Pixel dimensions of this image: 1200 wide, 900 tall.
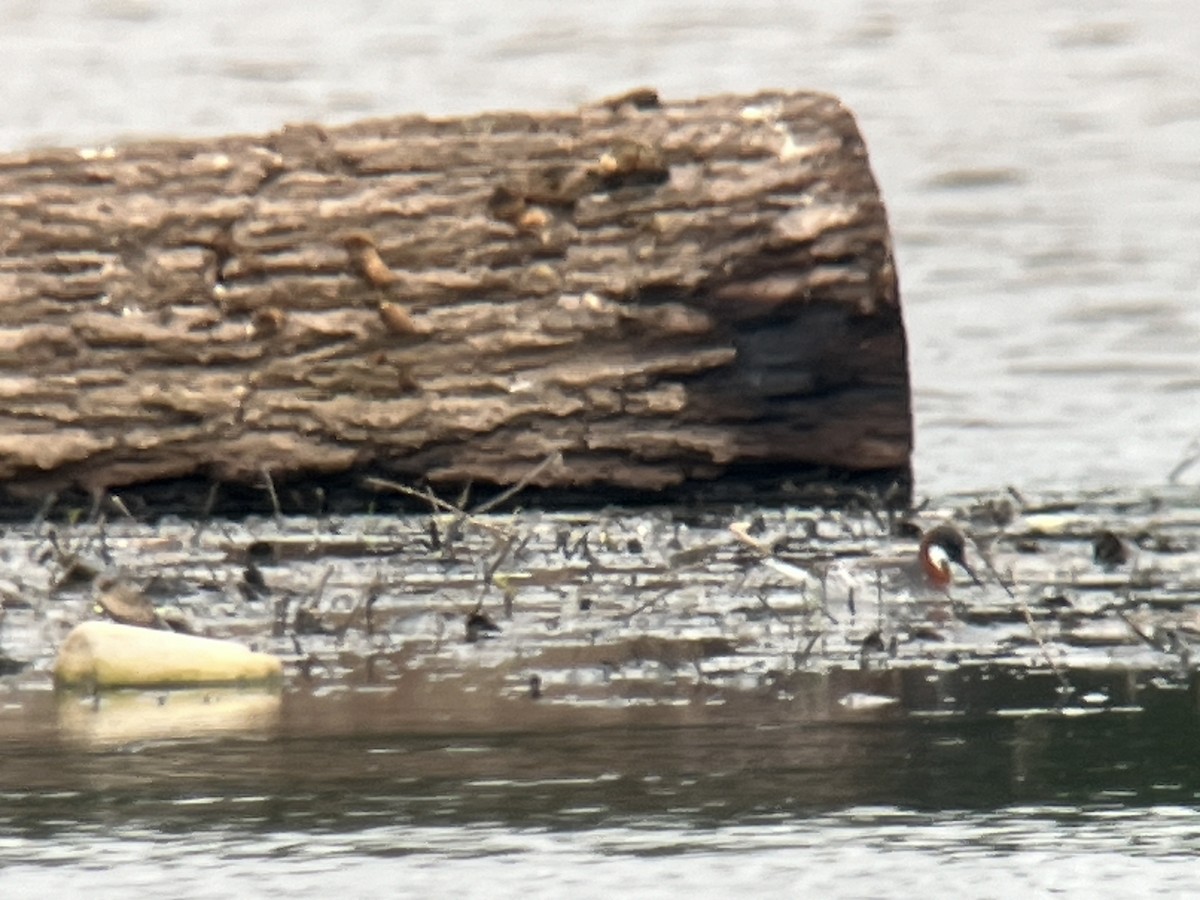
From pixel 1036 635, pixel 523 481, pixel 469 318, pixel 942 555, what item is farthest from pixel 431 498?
pixel 1036 635

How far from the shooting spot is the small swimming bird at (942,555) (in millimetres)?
4836

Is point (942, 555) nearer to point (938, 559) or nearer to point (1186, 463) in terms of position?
point (938, 559)

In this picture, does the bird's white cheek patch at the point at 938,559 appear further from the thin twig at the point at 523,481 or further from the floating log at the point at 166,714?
the floating log at the point at 166,714

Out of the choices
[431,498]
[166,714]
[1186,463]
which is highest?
[1186,463]

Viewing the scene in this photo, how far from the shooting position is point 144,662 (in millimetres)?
3938

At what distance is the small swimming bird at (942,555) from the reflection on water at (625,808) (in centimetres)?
122

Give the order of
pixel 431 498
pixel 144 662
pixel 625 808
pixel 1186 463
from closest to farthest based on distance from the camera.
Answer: pixel 625 808 < pixel 144 662 < pixel 431 498 < pixel 1186 463

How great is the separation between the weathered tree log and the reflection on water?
287 cm

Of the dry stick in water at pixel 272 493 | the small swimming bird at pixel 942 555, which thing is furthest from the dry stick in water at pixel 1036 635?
the dry stick in water at pixel 272 493

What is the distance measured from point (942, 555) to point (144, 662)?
158 cm

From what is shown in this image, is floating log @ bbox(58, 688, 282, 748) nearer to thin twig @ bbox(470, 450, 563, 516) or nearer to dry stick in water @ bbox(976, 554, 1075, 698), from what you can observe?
dry stick in water @ bbox(976, 554, 1075, 698)

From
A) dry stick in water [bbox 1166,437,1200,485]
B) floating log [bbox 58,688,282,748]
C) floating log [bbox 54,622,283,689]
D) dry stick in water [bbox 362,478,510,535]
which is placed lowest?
floating log [bbox 58,688,282,748]

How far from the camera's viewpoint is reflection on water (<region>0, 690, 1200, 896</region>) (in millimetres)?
2701

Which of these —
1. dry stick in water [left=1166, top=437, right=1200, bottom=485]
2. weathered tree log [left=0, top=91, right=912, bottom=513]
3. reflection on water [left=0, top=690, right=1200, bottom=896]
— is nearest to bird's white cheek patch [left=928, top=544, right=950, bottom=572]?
reflection on water [left=0, top=690, right=1200, bottom=896]
